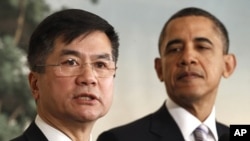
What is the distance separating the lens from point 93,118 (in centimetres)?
98

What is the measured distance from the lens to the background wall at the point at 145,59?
4.56ft

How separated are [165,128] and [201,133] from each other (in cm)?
10

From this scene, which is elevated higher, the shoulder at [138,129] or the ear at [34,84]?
the ear at [34,84]

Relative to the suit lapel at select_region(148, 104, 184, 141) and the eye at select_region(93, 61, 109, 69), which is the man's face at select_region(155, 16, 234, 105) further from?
the eye at select_region(93, 61, 109, 69)

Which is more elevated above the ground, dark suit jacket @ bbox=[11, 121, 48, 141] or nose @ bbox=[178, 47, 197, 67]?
nose @ bbox=[178, 47, 197, 67]

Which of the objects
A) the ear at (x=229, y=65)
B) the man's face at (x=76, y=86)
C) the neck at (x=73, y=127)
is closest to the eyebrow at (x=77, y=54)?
the man's face at (x=76, y=86)

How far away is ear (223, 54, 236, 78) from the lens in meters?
1.39

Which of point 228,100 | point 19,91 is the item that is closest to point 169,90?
point 228,100

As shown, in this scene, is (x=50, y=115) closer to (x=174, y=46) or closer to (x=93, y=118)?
(x=93, y=118)

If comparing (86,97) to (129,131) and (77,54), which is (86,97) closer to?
(77,54)

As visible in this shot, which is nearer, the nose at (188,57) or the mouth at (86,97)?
the mouth at (86,97)

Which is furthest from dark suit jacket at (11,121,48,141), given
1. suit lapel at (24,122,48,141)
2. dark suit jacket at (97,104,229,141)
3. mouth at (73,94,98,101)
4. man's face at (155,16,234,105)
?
man's face at (155,16,234,105)

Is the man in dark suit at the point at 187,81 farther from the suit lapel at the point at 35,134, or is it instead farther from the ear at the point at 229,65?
the suit lapel at the point at 35,134

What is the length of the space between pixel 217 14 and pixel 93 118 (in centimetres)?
63
